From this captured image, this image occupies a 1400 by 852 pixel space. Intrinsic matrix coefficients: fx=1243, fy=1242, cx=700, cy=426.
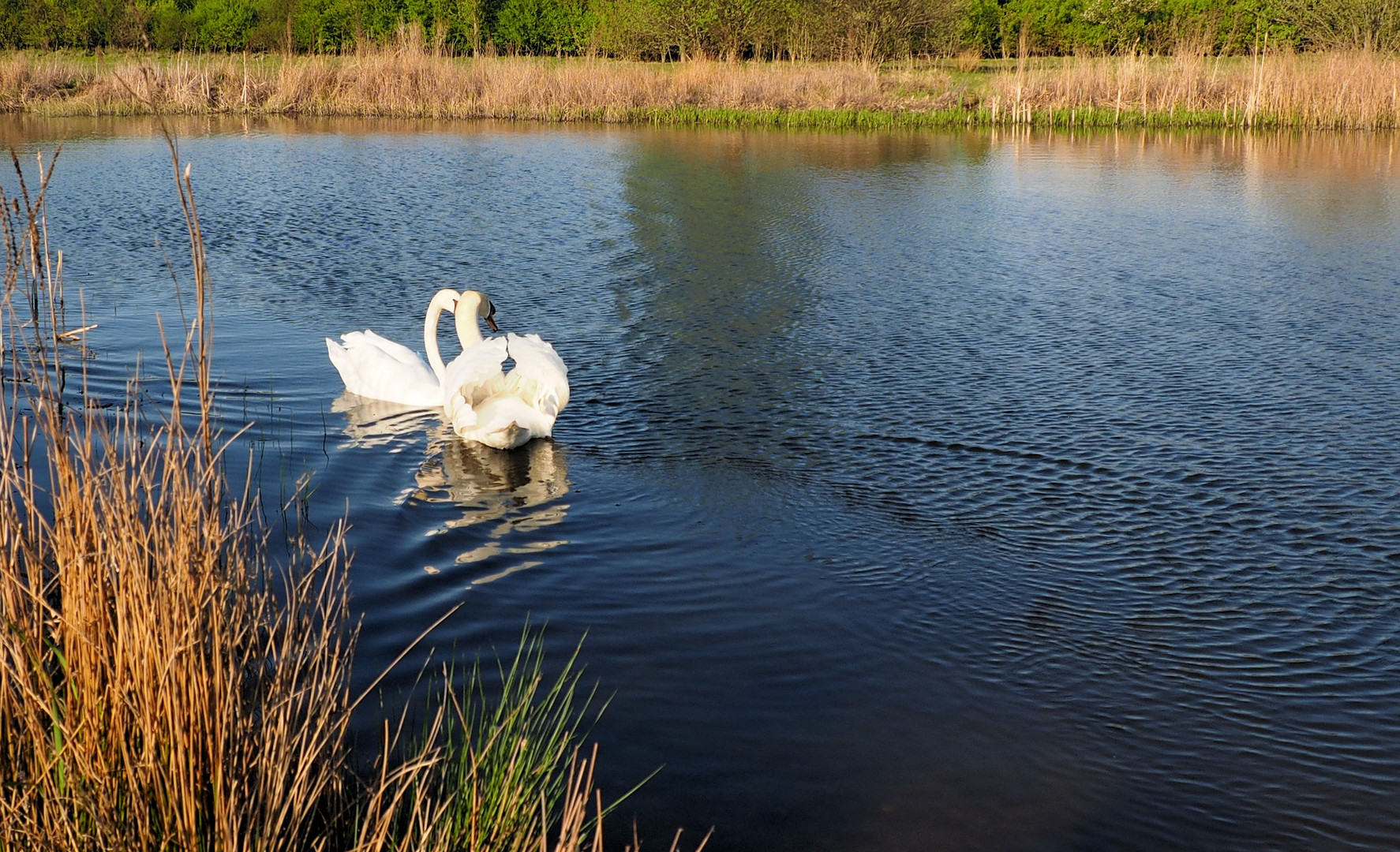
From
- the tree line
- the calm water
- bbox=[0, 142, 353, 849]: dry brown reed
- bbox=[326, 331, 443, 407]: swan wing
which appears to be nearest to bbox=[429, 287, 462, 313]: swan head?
bbox=[326, 331, 443, 407]: swan wing

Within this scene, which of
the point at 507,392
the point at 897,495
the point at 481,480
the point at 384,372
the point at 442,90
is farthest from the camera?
the point at 442,90

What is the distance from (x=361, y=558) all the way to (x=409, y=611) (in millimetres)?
631

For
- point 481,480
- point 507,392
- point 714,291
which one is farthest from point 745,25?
point 481,480

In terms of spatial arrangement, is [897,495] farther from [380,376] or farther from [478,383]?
[380,376]

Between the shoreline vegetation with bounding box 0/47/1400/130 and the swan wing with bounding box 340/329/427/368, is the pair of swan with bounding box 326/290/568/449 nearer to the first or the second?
the swan wing with bounding box 340/329/427/368

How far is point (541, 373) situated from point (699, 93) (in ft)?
81.9

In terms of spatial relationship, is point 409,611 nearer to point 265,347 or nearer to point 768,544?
point 768,544

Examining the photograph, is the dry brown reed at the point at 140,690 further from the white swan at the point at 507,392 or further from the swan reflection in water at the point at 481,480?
the white swan at the point at 507,392

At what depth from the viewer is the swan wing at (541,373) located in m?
6.91

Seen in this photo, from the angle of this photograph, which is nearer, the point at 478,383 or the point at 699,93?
the point at 478,383

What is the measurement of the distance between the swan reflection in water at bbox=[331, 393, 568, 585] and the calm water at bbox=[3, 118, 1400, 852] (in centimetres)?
4

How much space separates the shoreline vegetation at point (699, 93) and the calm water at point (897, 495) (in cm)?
1415

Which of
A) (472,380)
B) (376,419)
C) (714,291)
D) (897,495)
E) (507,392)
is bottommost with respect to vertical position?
(897,495)

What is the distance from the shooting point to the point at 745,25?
1515 inches
